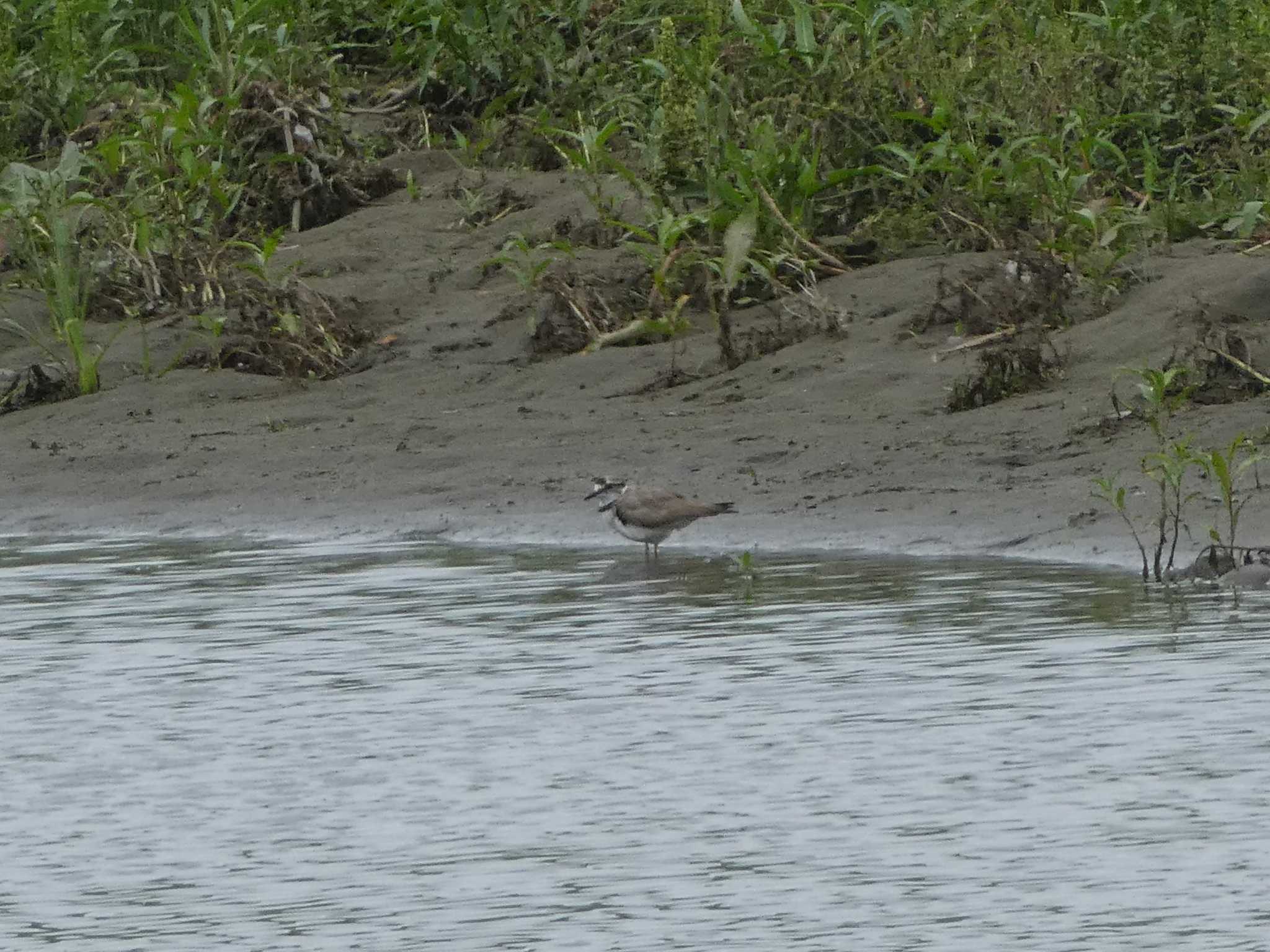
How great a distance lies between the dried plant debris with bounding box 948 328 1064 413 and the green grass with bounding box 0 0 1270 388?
939 millimetres

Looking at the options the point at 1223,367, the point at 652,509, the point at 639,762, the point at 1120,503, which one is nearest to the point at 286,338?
the point at 652,509

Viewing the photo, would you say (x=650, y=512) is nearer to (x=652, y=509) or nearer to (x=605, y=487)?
(x=652, y=509)

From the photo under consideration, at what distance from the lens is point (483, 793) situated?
249 inches

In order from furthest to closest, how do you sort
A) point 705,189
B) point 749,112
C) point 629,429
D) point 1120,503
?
1. point 749,112
2. point 705,189
3. point 629,429
4. point 1120,503

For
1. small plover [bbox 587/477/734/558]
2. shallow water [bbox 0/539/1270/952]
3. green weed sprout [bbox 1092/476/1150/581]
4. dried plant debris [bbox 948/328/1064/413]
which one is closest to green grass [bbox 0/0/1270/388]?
dried plant debris [bbox 948/328/1064/413]

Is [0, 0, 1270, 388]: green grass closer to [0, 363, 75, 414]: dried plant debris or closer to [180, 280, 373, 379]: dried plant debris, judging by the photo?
[180, 280, 373, 379]: dried plant debris

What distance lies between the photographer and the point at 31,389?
551 inches

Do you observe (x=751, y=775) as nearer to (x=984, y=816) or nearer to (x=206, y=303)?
(x=984, y=816)

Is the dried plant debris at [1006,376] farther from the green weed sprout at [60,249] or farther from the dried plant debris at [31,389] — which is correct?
the dried plant debris at [31,389]

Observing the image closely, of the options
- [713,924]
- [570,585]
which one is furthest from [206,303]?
[713,924]

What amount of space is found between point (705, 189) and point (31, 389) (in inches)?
146

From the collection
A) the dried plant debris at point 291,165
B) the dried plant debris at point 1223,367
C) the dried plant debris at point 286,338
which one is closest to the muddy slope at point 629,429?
the dried plant debris at point 1223,367

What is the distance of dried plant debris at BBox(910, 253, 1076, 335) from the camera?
485 inches

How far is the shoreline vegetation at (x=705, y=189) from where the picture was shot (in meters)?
12.8
